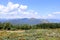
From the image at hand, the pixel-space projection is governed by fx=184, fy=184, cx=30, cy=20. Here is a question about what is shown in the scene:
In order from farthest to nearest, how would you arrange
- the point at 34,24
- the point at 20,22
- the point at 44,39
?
the point at 34,24 → the point at 20,22 → the point at 44,39

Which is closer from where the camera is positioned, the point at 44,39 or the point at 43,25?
the point at 44,39

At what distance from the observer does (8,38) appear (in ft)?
35.6

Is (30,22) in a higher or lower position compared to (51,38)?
higher

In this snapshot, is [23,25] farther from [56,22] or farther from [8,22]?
[56,22]

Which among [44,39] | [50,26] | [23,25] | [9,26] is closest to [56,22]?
[50,26]

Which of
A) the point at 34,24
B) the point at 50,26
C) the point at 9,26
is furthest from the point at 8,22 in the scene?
the point at 50,26

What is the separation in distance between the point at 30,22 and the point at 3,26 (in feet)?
7.22

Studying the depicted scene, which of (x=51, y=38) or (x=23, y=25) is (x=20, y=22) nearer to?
(x=23, y=25)

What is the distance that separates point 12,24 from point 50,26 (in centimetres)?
343

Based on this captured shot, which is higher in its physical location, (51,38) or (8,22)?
(8,22)

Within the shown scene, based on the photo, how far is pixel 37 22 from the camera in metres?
15.9

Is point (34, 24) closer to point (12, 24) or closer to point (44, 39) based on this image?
point (12, 24)

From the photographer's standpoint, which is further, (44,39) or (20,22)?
(20,22)

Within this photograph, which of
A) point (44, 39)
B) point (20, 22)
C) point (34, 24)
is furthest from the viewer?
point (34, 24)
